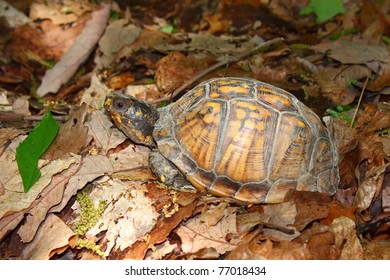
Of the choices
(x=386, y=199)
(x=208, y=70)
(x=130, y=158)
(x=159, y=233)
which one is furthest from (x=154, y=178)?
(x=386, y=199)

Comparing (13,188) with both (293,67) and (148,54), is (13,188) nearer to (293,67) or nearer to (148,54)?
(148,54)

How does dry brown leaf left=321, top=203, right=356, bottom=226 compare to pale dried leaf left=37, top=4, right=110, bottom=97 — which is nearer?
dry brown leaf left=321, top=203, right=356, bottom=226

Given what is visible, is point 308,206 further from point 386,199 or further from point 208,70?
point 208,70

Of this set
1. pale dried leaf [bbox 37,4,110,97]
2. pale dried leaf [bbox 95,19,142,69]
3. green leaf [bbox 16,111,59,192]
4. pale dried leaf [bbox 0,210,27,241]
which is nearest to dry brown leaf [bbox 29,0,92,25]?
pale dried leaf [bbox 37,4,110,97]

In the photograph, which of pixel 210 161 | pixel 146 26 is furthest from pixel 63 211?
pixel 146 26

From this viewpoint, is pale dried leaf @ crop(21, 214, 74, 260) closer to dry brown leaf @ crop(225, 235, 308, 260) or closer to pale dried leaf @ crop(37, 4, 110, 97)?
dry brown leaf @ crop(225, 235, 308, 260)
